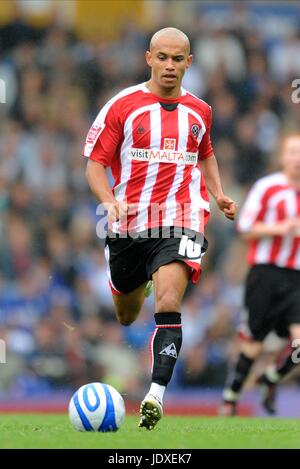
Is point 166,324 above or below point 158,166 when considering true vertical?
below

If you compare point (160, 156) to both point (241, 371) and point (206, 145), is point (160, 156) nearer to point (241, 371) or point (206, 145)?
point (206, 145)

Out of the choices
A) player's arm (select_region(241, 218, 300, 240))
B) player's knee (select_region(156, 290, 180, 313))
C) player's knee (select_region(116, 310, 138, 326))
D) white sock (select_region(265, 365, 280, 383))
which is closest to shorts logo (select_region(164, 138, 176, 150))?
player's knee (select_region(156, 290, 180, 313))

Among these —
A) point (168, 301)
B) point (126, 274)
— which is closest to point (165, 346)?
point (168, 301)

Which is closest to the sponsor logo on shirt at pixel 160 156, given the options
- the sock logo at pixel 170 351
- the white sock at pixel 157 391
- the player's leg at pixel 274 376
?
the sock logo at pixel 170 351

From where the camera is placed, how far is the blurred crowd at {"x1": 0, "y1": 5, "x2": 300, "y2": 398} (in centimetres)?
1291

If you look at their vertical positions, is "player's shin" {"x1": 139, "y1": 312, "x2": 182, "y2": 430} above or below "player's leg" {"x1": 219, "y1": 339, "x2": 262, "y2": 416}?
above

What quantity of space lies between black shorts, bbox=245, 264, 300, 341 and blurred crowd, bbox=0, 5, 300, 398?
2.70m

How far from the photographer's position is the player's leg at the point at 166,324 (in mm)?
6967

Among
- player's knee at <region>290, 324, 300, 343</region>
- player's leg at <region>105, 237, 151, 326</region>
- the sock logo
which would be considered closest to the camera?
the sock logo

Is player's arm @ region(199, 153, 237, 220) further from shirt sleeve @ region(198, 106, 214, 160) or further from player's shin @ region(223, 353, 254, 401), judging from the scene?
player's shin @ region(223, 353, 254, 401)

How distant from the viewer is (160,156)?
7.56 m

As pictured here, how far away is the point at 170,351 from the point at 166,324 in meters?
0.17
